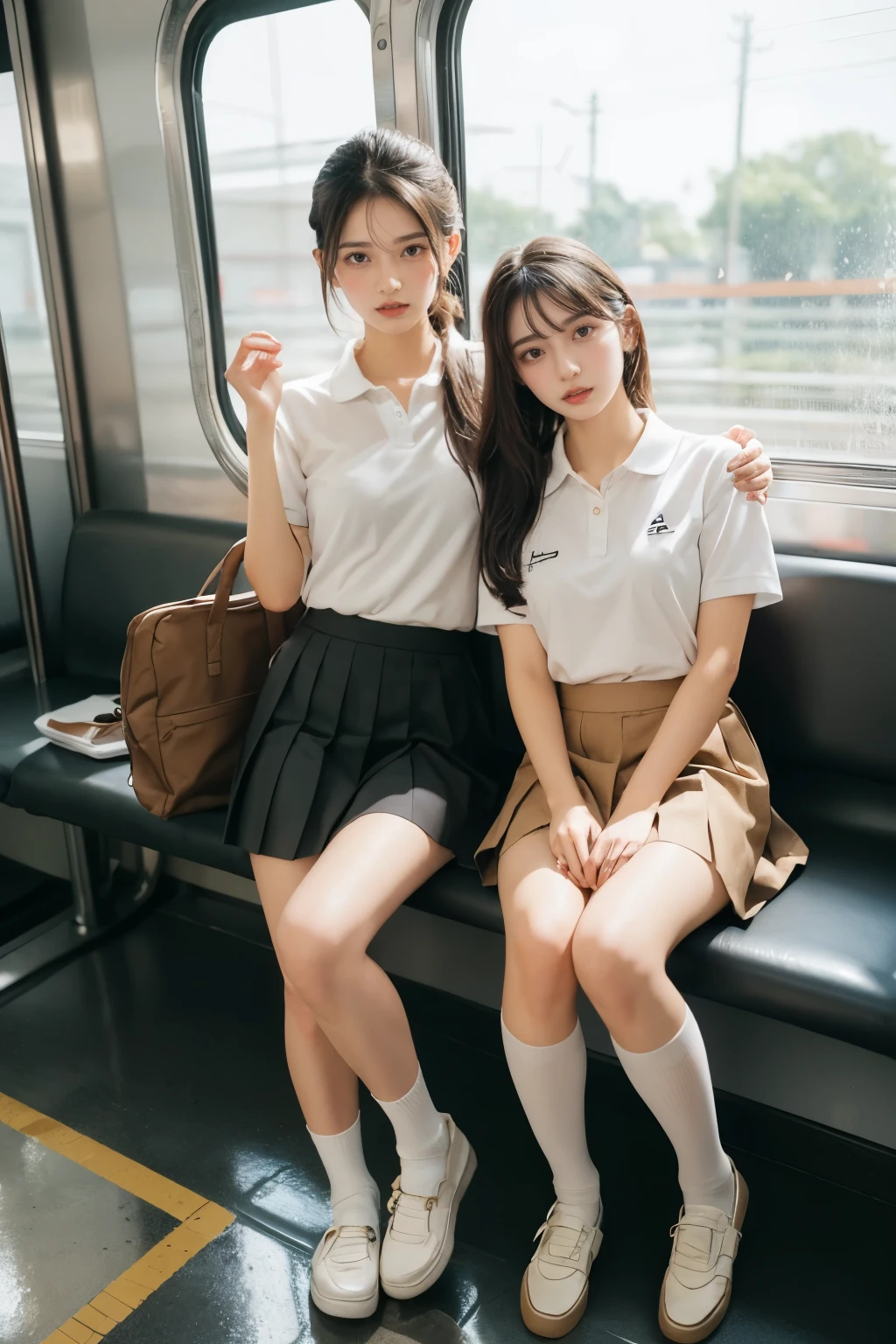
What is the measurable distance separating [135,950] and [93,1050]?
18.2 inches

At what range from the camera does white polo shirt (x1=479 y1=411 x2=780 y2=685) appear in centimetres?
194

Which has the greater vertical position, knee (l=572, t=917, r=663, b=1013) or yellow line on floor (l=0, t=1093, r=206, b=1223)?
knee (l=572, t=917, r=663, b=1013)

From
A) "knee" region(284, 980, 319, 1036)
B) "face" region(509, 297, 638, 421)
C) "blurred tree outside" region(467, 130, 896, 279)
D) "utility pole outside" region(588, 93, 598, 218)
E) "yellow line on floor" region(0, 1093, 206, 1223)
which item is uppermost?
"utility pole outside" region(588, 93, 598, 218)

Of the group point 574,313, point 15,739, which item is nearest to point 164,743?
point 15,739

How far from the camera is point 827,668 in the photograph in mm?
2236

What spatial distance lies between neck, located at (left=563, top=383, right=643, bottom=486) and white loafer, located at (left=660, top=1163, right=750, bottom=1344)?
1294mm

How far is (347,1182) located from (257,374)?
1495mm

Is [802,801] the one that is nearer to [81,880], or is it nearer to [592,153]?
[592,153]

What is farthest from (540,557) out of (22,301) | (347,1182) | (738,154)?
(22,301)

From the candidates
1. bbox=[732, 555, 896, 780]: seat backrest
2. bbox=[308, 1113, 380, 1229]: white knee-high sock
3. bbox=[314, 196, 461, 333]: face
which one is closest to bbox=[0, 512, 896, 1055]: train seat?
bbox=[732, 555, 896, 780]: seat backrest

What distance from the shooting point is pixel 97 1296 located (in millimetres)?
1997

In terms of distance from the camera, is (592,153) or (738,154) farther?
(592,153)

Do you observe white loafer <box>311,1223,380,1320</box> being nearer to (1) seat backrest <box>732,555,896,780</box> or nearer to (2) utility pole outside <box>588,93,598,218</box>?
(1) seat backrest <box>732,555,896,780</box>

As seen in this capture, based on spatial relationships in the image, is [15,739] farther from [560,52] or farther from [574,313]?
[560,52]
